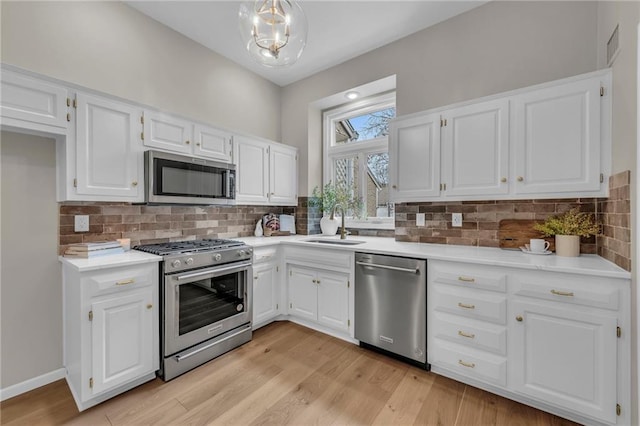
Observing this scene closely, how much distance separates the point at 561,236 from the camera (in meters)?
1.96

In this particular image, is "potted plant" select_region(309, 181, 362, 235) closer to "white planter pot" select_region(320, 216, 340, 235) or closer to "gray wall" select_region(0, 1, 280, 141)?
"white planter pot" select_region(320, 216, 340, 235)

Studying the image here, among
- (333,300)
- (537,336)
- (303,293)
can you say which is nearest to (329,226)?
(303,293)

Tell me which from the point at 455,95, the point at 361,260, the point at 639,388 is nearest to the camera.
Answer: the point at 639,388

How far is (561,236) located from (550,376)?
93cm

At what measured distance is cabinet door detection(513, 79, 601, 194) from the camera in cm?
179

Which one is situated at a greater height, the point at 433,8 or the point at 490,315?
the point at 433,8

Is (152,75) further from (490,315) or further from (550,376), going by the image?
(550,376)

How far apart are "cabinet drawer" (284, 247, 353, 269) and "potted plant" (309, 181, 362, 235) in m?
0.70

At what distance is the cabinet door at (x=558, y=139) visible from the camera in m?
1.79

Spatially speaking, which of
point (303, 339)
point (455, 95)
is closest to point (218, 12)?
point (455, 95)

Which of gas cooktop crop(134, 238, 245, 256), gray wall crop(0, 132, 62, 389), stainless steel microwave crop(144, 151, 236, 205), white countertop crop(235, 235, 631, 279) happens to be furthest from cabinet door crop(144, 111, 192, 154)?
white countertop crop(235, 235, 631, 279)

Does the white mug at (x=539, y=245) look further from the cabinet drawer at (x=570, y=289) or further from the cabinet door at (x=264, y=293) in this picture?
the cabinet door at (x=264, y=293)

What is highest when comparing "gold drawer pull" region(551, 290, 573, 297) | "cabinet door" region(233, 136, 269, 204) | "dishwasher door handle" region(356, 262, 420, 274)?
"cabinet door" region(233, 136, 269, 204)

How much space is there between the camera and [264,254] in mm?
2865
